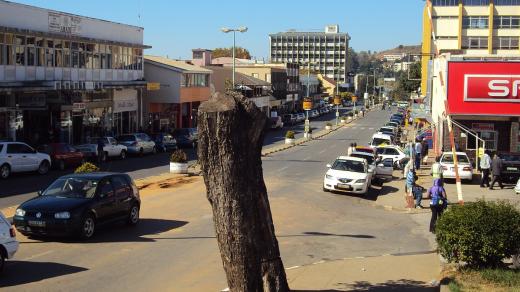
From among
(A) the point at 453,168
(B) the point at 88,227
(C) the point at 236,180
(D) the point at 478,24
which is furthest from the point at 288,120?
(C) the point at 236,180

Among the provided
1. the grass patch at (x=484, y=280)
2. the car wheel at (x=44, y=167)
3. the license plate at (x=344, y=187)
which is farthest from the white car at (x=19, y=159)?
the grass patch at (x=484, y=280)

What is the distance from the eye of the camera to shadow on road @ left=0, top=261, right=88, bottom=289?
1114 centimetres

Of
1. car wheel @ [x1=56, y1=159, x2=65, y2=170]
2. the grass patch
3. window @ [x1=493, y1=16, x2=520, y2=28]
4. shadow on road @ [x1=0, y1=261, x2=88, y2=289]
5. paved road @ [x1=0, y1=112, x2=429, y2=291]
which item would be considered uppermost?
window @ [x1=493, y1=16, x2=520, y2=28]

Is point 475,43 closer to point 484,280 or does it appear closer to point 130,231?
point 130,231

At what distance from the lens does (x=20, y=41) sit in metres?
38.0

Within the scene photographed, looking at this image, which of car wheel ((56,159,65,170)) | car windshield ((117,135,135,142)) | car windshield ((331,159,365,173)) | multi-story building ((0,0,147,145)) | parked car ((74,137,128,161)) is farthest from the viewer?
car windshield ((117,135,135,142))

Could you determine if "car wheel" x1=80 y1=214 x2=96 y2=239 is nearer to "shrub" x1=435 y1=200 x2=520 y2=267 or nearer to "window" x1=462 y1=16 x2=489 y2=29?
"shrub" x1=435 y1=200 x2=520 y2=267

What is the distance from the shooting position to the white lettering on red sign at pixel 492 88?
35562 mm

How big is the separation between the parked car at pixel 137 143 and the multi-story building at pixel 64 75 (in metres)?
4.07

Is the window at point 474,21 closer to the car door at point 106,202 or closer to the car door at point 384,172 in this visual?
the car door at point 384,172

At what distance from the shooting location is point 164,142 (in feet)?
155

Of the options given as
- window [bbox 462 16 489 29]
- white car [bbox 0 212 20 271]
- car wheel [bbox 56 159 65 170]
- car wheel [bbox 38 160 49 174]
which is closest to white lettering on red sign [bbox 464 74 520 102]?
car wheel [bbox 56 159 65 170]

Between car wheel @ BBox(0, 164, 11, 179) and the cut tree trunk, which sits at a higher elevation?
the cut tree trunk

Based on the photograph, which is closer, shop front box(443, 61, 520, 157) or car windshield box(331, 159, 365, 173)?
car windshield box(331, 159, 365, 173)
